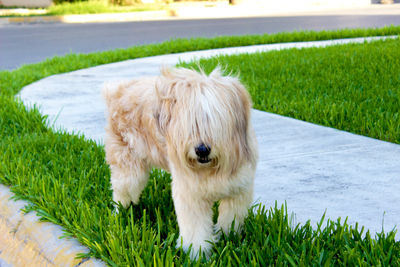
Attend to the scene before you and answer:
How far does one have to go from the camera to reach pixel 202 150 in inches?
103

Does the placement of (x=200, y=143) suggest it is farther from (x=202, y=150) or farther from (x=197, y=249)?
(x=197, y=249)

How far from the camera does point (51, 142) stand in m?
5.06

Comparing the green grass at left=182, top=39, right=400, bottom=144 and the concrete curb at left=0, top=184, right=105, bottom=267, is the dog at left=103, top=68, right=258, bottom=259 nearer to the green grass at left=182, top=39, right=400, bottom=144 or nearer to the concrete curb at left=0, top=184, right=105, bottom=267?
the concrete curb at left=0, top=184, right=105, bottom=267

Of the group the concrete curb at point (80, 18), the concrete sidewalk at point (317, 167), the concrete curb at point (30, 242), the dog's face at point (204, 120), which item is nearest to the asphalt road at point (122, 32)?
the concrete curb at point (80, 18)

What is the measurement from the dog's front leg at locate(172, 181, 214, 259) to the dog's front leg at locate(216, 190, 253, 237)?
0.49 feet

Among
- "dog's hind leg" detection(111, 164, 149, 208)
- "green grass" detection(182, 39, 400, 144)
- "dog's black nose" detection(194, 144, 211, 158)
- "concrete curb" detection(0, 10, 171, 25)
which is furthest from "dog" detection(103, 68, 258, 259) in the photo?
"concrete curb" detection(0, 10, 171, 25)

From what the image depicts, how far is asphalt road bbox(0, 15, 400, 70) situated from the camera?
13.0 metres

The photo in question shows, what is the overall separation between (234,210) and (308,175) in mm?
1257

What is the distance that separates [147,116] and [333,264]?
1.40m

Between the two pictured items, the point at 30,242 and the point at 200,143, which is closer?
the point at 200,143

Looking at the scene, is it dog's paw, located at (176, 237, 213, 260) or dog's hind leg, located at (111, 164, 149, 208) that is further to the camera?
dog's hind leg, located at (111, 164, 149, 208)

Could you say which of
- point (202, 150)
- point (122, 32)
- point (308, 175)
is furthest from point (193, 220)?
point (122, 32)

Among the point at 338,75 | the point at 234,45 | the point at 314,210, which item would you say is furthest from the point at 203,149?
the point at 234,45

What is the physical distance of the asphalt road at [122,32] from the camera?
13.0 meters
